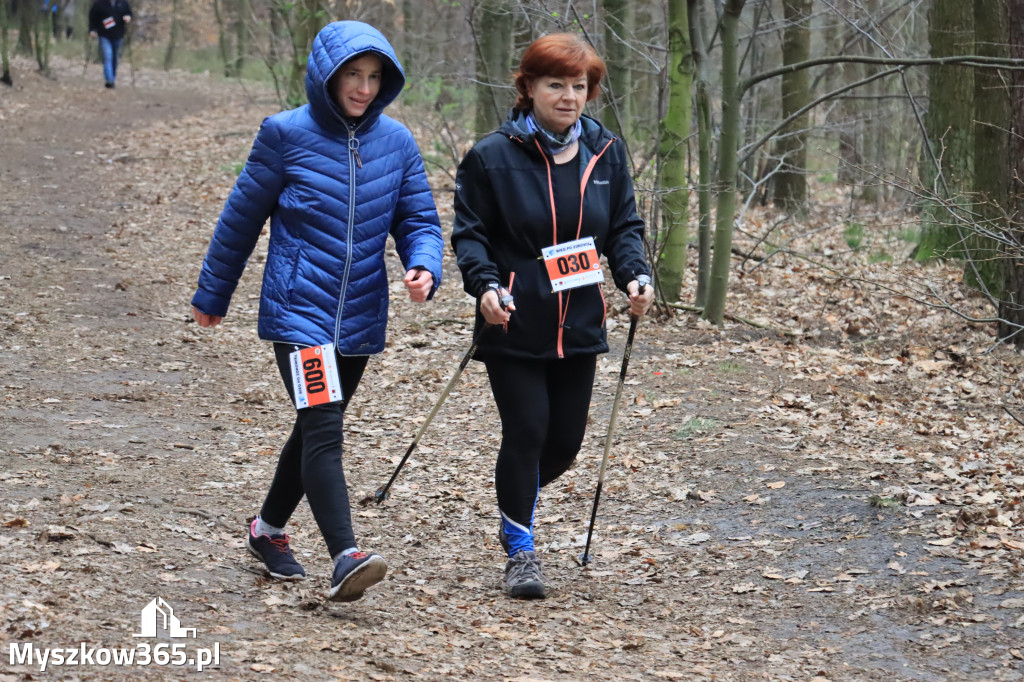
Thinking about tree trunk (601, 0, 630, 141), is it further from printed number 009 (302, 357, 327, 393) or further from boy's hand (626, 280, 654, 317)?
printed number 009 (302, 357, 327, 393)

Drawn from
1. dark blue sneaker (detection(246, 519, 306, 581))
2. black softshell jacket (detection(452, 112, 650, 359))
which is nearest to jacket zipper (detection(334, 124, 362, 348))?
black softshell jacket (detection(452, 112, 650, 359))

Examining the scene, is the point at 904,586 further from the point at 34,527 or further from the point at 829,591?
the point at 34,527

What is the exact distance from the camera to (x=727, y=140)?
8336 mm

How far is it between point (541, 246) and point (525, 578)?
133 centimetres

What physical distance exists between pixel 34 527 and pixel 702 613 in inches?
108

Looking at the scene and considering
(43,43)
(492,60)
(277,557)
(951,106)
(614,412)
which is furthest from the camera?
(43,43)

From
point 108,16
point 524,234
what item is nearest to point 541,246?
point 524,234

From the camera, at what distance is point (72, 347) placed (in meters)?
7.93

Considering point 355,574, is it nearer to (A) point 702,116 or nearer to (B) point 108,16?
(A) point 702,116

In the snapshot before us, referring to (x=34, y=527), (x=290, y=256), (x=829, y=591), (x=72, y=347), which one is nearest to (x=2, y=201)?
(x=72, y=347)

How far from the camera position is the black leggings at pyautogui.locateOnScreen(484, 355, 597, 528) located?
427cm

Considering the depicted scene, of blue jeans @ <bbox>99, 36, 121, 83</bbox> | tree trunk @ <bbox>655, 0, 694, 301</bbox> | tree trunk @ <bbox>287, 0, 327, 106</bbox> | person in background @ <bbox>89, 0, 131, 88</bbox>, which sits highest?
person in background @ <bbox>89, 0, 131, 88</bbox>

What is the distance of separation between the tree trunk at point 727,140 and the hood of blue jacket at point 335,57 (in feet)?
15.6

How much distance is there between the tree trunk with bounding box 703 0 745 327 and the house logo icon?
5.73 metres
